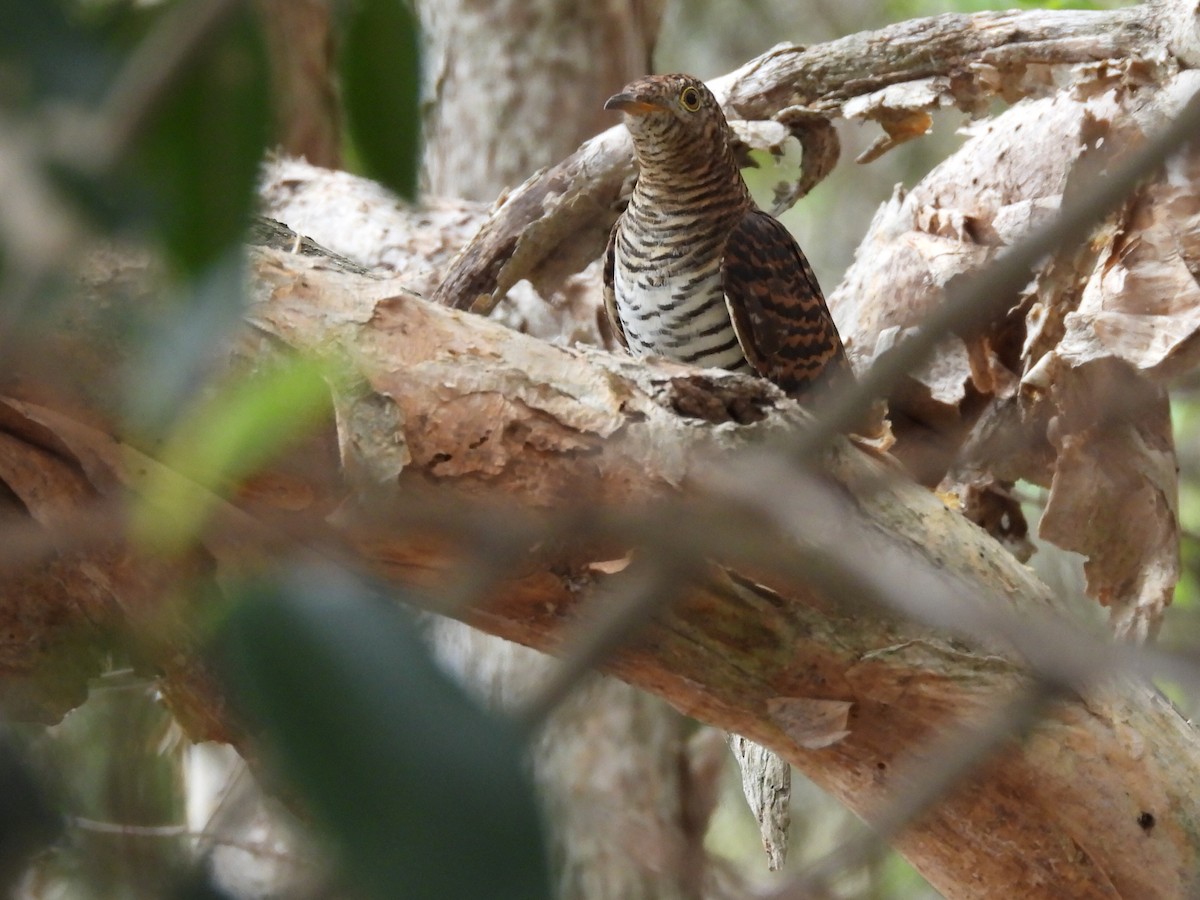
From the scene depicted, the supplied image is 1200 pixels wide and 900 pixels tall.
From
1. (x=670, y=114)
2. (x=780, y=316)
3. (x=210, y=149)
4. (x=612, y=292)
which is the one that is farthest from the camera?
(x=612, y=292)

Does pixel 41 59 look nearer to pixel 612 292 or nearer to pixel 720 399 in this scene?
pixel 720 399

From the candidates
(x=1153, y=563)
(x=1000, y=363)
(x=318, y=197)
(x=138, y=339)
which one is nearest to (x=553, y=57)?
(x=318, y=197)

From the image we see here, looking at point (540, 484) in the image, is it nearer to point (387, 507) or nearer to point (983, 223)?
point (387, 507)

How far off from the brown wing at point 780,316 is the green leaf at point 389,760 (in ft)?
9.61

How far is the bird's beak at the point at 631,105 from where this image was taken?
352 cm

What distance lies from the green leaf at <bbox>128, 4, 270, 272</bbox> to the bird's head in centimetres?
291

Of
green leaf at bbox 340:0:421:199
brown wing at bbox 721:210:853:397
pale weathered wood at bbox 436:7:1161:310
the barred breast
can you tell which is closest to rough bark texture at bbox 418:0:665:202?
pale weathered wood at bbox 436:7:1161:310

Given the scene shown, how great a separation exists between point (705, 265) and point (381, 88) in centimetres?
299

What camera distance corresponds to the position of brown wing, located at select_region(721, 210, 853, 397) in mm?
3445

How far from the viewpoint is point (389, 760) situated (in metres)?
0.56

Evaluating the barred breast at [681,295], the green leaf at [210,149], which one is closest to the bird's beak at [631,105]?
the barred breast at [681,295]

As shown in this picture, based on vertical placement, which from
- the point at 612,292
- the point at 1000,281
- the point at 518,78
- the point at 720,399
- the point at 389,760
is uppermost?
the point at 1000,281

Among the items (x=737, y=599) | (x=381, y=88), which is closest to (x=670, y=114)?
(x=737, y=599)

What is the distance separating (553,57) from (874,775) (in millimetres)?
4168
